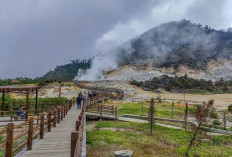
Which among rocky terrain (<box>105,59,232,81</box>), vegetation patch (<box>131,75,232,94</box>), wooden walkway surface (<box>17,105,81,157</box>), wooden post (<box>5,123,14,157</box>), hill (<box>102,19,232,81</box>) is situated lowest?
wooden walkway surface (<box>17,105,81,157</box>)

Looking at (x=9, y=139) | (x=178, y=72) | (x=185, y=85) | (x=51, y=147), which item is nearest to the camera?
(x=9, y=139)

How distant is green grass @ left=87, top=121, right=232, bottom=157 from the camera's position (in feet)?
42.6

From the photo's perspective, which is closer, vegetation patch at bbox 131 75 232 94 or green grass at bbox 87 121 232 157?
green grass at bbox 87 121 232 157

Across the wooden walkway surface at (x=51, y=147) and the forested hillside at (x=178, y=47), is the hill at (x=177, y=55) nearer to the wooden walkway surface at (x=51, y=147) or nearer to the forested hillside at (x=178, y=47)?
the forested hillside at (x=178, y=47)

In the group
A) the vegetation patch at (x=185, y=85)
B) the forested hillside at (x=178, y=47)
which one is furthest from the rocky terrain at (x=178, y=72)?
the vegetation patch at (x=185, y=85)

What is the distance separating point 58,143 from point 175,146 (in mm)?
7806

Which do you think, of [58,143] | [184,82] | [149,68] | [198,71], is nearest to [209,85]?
[184,82]

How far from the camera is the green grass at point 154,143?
13.0 m

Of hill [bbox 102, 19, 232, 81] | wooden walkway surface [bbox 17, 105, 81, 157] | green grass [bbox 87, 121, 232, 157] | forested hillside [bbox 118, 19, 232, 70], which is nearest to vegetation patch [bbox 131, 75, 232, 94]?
hill [bbox 102, 19, 232, 81]

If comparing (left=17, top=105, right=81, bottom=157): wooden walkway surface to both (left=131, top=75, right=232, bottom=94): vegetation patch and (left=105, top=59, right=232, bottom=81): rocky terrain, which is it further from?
(left=105, top=59, right=232, bottom=81): rocky terrain

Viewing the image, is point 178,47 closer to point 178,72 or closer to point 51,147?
point 178,72

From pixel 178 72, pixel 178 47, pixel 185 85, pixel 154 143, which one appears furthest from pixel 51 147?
pixel 178 47

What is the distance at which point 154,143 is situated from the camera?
1470 cm

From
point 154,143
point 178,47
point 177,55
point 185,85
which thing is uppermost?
point 178,47
